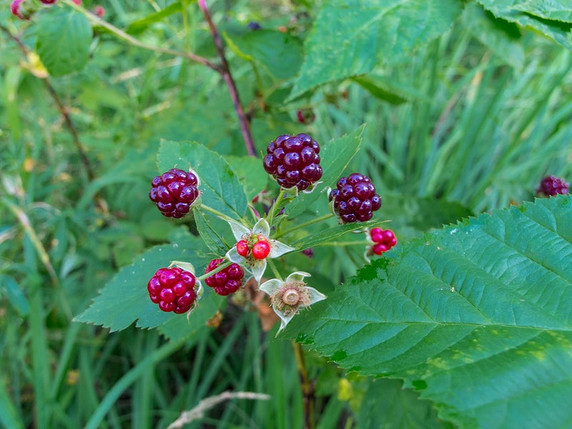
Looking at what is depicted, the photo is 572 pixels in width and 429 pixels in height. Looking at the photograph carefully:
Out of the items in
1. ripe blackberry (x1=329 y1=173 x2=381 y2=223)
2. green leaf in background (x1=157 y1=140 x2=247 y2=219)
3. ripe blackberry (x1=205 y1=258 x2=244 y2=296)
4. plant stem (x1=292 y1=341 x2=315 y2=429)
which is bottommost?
plant stem (x1=292 y1=341 x2=315 y2=429)

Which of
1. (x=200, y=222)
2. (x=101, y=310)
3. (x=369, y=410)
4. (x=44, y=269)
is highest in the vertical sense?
(x=200, y=222)

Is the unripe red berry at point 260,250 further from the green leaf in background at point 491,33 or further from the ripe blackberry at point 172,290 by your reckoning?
the green leaf in background at point 491,33

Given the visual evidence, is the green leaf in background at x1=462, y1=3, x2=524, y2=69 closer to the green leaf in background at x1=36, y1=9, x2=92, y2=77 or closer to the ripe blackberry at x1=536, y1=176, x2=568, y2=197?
the ripe blackberry at x1=536, y1=176, x2=568, y2=197

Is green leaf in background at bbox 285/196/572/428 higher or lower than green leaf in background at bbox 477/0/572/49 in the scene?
lower

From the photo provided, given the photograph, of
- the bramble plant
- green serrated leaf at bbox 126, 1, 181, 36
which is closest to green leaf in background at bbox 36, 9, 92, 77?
the bramble plant

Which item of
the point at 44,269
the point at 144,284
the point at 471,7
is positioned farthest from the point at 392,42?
the point at 44,269

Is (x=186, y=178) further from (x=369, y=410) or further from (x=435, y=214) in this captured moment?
(x=435, y=214)

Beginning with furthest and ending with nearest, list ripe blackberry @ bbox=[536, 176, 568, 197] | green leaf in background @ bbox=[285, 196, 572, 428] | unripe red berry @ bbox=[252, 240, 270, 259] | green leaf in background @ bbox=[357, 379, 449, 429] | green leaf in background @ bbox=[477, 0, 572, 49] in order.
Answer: ripe blackberry @ bbox=[536, 176, 568, 197] → green leaf in background @ bbox=[357, 379, 449, 429] → green leaf in background @ bbox=[477, 0, 572, 49] → unripe red berry @ bbox=[252, 240, 270, 259] → green leaf in background @ bbox=[285, 196, 572, 428]

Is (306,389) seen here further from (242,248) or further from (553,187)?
(553,187)
